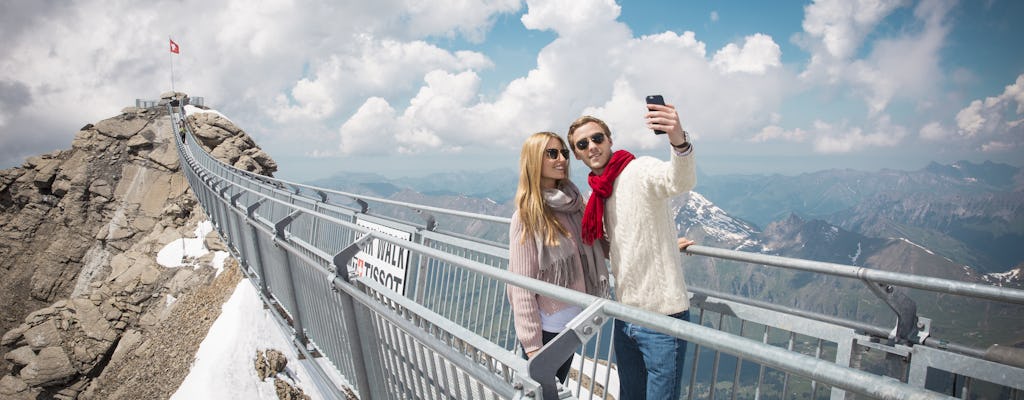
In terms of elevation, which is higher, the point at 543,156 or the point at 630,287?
the point at 543,156

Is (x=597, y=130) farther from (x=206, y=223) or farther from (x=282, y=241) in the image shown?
(x=206, y=223)

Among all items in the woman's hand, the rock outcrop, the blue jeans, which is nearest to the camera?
the blue jeans

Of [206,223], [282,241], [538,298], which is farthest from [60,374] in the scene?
[538,298]

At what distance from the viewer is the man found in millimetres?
2520

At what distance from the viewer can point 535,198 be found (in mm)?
2998

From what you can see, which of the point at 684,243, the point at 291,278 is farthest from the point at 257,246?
the point at 684,243

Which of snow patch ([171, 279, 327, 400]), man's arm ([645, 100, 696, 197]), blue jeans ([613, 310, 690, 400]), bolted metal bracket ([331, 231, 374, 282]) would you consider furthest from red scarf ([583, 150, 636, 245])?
snow patch ([171, 279, 327, 400])

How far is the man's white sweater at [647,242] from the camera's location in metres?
2.72

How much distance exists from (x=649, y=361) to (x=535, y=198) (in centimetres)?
112

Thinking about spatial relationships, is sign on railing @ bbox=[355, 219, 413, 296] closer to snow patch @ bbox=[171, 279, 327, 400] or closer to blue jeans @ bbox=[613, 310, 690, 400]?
snow patch @ bbox=[171, 279, 327, 400]

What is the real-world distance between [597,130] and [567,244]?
713 mm

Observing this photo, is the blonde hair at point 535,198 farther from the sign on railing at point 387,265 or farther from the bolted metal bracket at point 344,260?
the sign on railing at point 387,265

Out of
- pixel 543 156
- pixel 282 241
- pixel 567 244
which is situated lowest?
pixel 282 241

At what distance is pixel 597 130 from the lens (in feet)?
9.86
